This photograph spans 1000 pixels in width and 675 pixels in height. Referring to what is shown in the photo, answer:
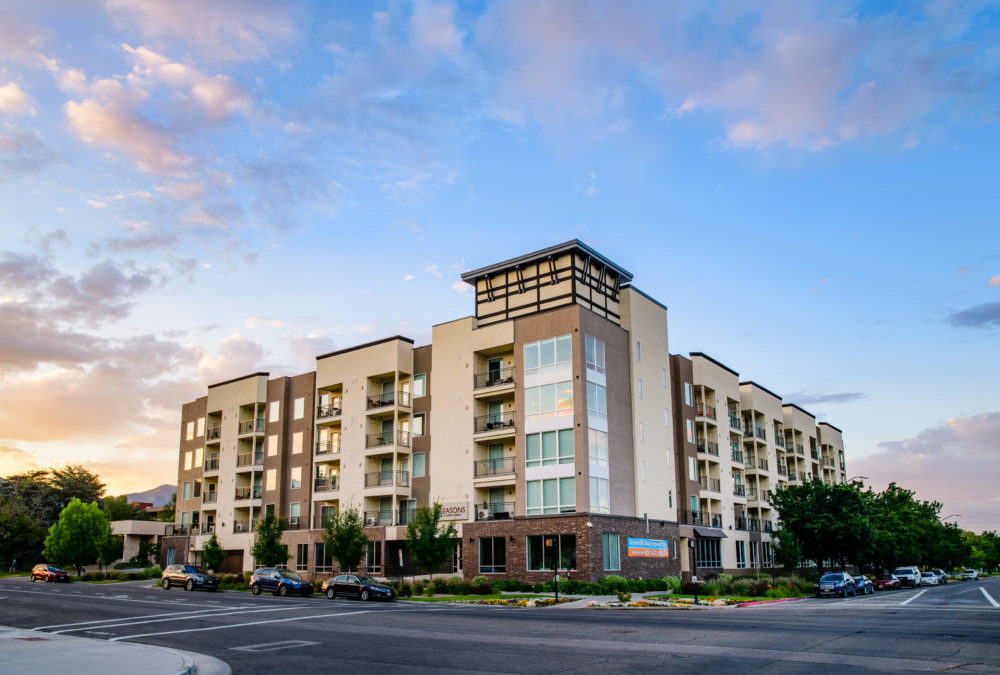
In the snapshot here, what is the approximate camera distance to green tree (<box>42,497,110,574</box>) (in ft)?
228

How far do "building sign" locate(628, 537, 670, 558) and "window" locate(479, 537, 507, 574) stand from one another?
789 cm

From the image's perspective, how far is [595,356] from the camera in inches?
1955

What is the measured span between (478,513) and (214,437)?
107ft

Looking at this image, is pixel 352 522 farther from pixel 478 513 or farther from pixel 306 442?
pixel 306 442

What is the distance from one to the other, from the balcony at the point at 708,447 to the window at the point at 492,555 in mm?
20764

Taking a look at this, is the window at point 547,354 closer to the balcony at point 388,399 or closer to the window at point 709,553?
the balcony at point 388,399

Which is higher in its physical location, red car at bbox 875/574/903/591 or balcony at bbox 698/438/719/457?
balcony at bbox 698/438/719/457

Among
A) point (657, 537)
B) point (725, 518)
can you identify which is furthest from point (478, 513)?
point (725, 518)

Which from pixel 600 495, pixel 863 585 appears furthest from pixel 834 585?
pixel 600 495

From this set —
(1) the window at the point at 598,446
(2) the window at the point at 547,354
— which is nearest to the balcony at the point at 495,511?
(1) the window at the point at 598,446

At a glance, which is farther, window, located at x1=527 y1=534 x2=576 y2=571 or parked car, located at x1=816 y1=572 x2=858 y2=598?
window, located at x1=527 y1=534 x2=576 y2=571

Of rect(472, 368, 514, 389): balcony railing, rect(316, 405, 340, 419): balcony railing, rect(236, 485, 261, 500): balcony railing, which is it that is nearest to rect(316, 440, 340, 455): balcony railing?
rect(316, 405, 340, 419): balcony railing

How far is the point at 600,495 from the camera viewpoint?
47.2 meters

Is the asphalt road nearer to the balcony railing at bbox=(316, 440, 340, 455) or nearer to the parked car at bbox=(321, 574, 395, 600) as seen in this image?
the parked car at bbox=(321, 574, 395, 600)
